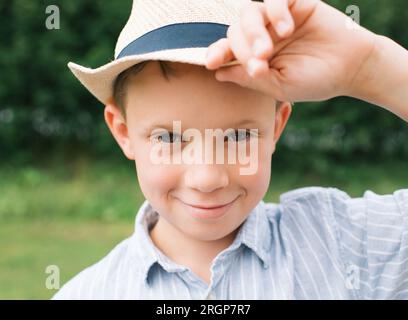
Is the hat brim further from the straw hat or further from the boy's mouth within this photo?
the boy's mouth

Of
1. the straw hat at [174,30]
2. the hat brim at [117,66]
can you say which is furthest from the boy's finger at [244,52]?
the straw hat at [174,30]

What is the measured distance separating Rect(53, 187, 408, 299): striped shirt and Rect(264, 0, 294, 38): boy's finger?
0.68 meters

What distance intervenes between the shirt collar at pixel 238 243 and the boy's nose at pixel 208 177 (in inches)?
9.4

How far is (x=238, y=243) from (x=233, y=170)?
10.2 inches

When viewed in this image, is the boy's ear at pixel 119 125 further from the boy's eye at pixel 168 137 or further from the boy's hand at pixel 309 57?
the boy's hand at pixel 309 57

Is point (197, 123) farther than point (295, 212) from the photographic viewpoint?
No

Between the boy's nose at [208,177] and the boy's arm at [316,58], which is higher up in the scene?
the boy's arm at [316,58]

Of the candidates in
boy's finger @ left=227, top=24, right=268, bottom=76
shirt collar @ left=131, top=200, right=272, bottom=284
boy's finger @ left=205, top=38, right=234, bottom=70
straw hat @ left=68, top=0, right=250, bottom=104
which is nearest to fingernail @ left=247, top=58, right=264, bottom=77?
boy's finger @ left=227, top=24, right=268, bottom=76

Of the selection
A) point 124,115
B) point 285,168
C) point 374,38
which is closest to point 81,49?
point 285,168

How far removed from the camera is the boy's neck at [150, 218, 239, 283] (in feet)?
5.78

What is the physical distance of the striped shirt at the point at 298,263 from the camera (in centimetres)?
170
